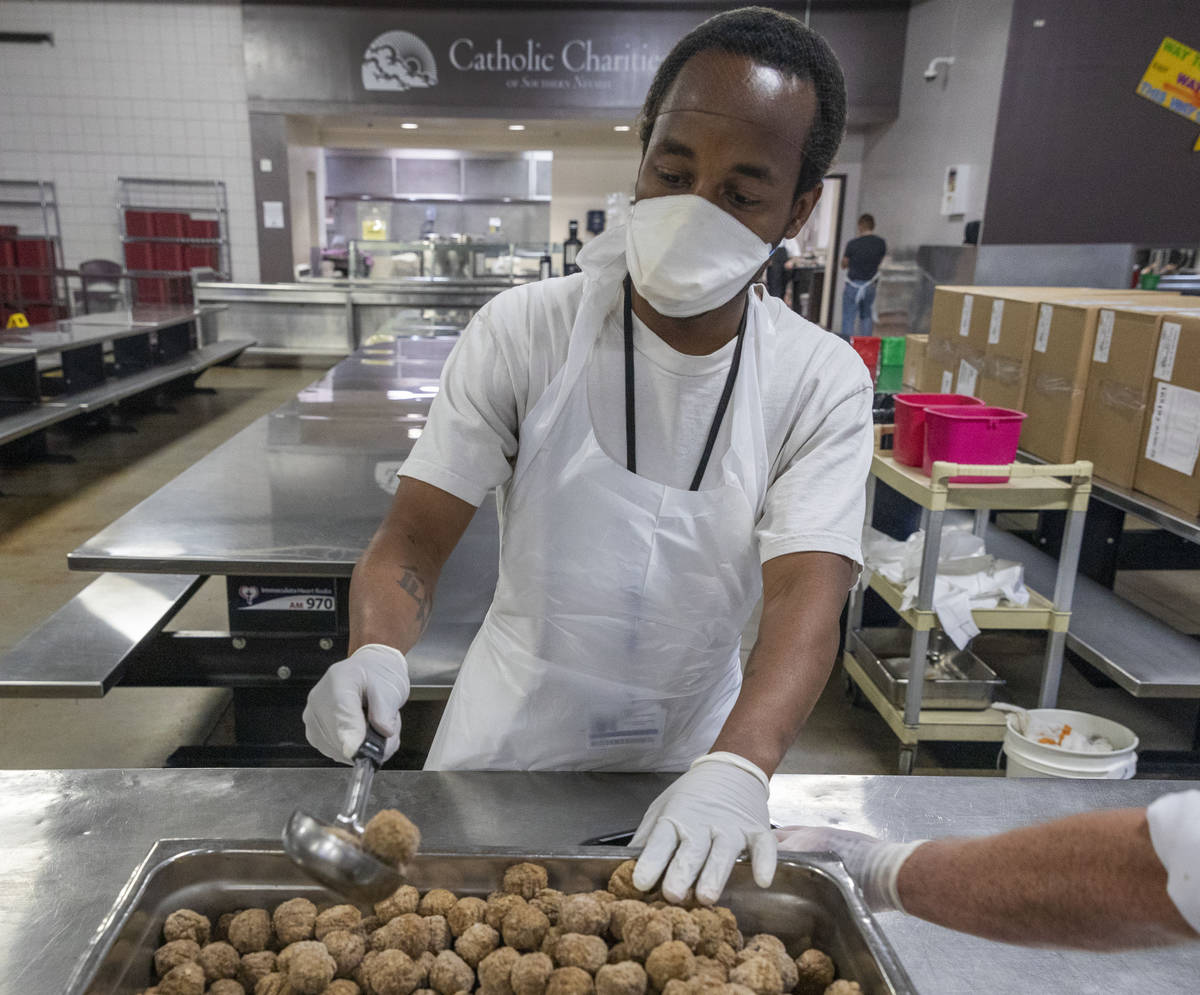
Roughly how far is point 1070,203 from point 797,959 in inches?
254

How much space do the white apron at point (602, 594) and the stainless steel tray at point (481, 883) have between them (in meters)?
0.41

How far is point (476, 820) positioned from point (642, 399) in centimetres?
57

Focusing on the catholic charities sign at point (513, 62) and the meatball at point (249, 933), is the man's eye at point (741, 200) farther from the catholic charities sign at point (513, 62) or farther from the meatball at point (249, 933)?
the catholic charities sign at point (513, 62)

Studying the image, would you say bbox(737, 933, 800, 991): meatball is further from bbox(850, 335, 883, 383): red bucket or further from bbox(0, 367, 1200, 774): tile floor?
bbox(850, 335, 883, 383): red bucket

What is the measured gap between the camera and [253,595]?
7.05ft

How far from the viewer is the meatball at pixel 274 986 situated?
756 millimetres

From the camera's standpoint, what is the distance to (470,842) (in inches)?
40.4

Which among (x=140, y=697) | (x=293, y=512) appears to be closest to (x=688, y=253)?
(x=293, y=512)

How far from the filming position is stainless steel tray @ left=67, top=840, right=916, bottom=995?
80 cm

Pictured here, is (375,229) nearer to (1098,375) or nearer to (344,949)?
(1098,375)

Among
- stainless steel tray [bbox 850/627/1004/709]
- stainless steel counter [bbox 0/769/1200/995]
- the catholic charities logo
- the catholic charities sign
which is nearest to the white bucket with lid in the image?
stainless steel tray [bbox 850/627/1004/709]

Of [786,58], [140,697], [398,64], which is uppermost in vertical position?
[398,64]

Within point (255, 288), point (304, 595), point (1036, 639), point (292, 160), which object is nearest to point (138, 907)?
point (304, 595)

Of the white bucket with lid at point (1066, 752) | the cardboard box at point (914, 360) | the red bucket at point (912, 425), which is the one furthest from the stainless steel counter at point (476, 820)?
the cardboard box at point (914, 360)
